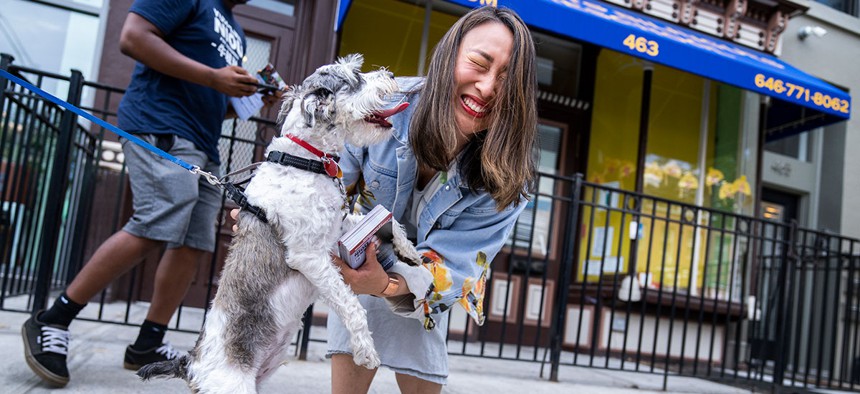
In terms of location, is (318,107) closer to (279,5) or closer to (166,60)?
(166,60)

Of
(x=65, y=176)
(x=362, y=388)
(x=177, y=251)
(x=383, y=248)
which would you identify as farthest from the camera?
(x=65, y=176)

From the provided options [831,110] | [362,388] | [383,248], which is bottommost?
[362,388]

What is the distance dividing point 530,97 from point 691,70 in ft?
15.6

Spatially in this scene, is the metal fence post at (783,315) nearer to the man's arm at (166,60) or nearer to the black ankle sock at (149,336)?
the man's arm at (166,60)

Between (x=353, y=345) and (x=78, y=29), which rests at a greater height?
(x=78, y=29)

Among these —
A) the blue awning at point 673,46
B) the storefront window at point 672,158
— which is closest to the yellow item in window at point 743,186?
the storefront window at point 672,158

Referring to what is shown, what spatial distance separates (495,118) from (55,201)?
2.95 m

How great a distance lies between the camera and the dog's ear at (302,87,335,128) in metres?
1.86

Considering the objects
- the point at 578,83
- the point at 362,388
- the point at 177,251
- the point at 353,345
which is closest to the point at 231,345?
the point at 353,345

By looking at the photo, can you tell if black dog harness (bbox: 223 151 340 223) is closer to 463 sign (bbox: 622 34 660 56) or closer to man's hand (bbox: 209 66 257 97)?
man's hand (bbox: 209 66 257 97)

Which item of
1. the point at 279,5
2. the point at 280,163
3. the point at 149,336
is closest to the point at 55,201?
the point at 149,336

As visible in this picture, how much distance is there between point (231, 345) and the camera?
175 centimetres

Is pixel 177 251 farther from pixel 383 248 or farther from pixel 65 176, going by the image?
pixel 383 248

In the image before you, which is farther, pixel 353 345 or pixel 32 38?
pixel 32 38
